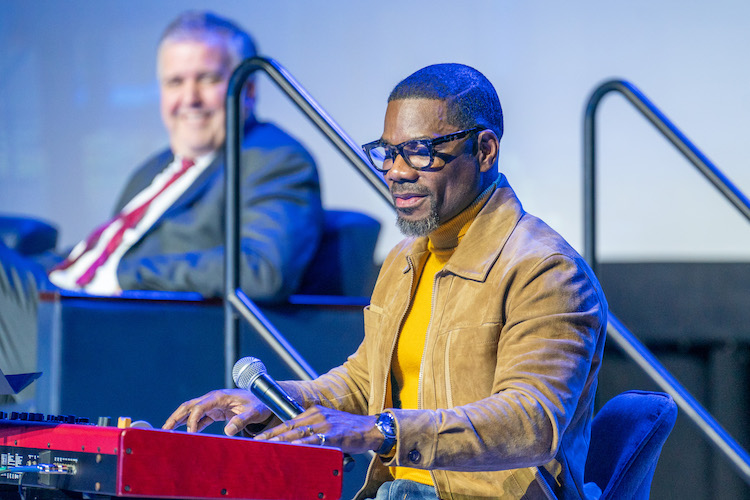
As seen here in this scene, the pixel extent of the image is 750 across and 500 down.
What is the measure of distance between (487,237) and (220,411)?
52 centimetres

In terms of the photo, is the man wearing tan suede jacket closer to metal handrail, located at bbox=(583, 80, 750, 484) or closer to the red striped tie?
metal handrail, located at bbox=(583, 80, 750, 484)

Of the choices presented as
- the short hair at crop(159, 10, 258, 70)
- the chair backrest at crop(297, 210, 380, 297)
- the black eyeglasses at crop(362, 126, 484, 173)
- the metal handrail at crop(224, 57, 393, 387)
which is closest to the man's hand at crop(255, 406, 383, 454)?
the black eyeglasses at crop(362, 126, 484, 173)

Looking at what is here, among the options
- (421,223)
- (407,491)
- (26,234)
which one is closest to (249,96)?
(26,234)

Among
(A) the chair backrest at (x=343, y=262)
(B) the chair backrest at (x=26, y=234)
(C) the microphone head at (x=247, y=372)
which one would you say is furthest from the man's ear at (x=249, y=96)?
(C) the microphone head at (x=247, y=372)

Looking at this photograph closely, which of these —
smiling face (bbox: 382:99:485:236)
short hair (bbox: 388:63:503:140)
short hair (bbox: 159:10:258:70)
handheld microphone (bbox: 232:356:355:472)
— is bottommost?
handheld microphone (bbox: 232:356:355:472)

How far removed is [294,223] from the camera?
3.32 m

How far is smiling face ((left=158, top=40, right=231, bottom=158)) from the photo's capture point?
3.93m

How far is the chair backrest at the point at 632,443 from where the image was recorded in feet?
5.29

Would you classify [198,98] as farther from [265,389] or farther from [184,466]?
[184,466]

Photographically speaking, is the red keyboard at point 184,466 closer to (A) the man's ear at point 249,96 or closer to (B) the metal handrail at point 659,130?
(B) the metal handrail at point 659,130

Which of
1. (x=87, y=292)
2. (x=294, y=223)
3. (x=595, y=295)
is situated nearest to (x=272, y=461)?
(x=595, y=295)

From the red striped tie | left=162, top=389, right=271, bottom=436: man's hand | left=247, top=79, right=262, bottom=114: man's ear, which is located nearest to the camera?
left=162, top=389, right=271, bottom=436: man's hand

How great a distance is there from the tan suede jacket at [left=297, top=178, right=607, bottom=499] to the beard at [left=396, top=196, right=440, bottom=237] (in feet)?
0.19

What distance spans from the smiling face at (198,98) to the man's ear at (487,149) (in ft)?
7.76
